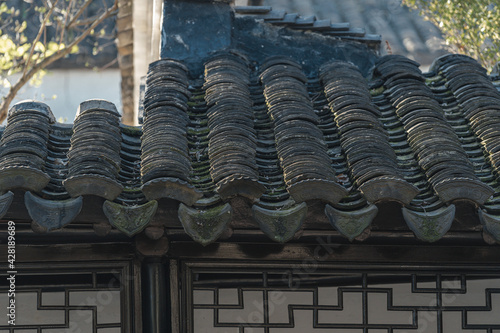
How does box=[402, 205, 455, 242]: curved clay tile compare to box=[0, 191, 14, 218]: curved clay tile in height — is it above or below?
below

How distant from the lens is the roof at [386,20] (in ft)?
44.5

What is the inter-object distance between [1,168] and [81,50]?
39.2 feet

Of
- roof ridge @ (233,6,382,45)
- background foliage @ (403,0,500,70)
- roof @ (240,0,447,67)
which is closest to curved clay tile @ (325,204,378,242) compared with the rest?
roof ridge @ (233,6,382,45)

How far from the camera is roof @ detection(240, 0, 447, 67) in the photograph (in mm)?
13578

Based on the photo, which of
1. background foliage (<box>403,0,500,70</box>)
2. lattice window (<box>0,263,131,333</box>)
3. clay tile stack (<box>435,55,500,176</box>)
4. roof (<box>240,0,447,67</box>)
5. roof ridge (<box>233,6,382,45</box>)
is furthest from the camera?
roof (<box>240,0,447,67</box>)

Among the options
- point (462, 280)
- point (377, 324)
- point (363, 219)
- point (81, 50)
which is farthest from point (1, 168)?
point (81, 50)

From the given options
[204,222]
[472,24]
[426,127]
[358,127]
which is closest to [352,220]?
[204,222]

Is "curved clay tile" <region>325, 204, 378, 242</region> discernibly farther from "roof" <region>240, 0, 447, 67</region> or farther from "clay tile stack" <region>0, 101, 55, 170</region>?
"roof" <region>240, 0, 447, 67</region>

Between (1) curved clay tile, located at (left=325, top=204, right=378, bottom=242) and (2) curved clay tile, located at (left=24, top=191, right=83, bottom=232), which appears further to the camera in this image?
(1) curved clay tile, located at (left=325, top=204, right=378, bottom=242)

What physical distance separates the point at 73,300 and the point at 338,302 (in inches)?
59.4

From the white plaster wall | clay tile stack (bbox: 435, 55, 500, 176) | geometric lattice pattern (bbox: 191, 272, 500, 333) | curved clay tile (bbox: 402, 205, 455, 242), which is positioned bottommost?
geometric lattice pattern (bbox: 191, 272, 500, 333)

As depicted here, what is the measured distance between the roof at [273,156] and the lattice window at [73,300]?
0.58 meters

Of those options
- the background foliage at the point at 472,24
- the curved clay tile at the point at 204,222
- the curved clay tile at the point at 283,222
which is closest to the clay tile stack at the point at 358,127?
the curved clay tile at the point at 283,222

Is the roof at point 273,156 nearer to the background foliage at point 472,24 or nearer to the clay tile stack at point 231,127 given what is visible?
the clay tile stack at point 231,127
